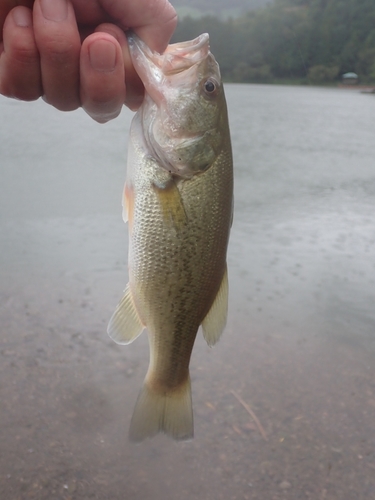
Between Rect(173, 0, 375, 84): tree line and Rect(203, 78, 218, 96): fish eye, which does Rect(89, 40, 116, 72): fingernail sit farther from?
Rect(173, 0, 375, 84): tree line

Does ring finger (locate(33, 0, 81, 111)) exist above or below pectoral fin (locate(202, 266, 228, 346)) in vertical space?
above

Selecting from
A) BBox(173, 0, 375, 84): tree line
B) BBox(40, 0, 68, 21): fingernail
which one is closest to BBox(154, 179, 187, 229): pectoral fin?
BBox(40, 0, 68, 21): fingernail

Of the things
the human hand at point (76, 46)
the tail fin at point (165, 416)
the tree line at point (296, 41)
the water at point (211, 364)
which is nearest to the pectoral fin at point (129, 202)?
the human hand at point (76, 46)

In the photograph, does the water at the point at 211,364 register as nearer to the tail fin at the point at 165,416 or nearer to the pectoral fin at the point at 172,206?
the tail fin at the point at 165,416

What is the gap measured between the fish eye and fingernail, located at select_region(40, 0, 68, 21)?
52 centimetres

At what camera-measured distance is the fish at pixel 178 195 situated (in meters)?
1.79

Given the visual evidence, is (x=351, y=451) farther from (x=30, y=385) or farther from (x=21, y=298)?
(x=21, y=298)

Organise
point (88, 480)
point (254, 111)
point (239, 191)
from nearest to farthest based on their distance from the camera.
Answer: point (88, 480) → point (239, 191) → point (254, 111)

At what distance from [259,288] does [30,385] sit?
2587 mm

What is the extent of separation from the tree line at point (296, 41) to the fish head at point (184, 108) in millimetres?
25110

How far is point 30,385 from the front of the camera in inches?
150

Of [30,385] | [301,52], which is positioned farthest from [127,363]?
[301,52]

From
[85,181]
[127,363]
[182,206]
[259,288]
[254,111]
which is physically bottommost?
[254,111]

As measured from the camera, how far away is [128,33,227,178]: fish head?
1807 mm
